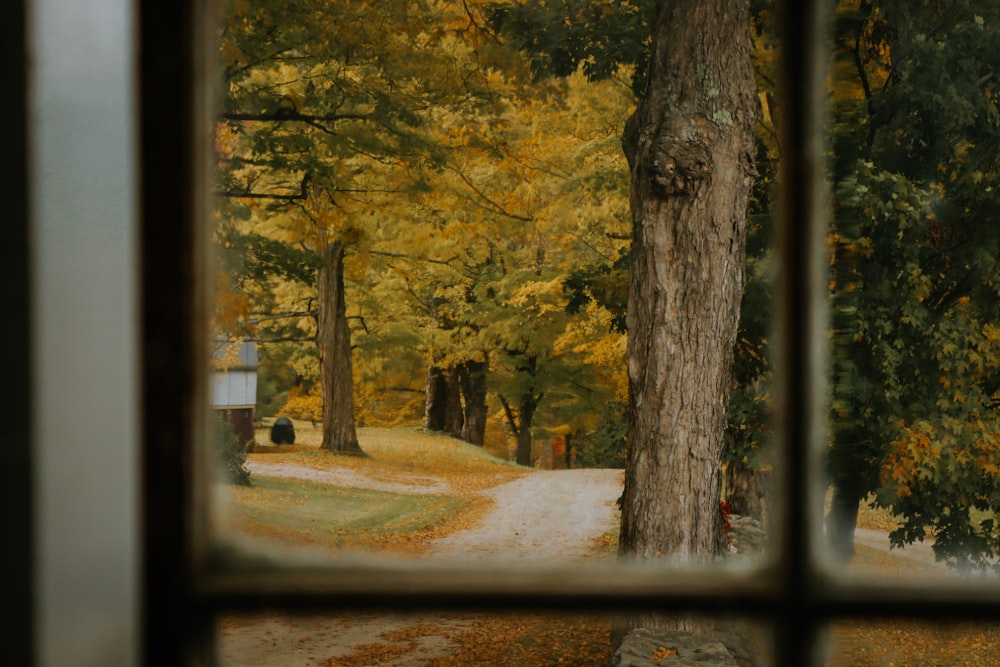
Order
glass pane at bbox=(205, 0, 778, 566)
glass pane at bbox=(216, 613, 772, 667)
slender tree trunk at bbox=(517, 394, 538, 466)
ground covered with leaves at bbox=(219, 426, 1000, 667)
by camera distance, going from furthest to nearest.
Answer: slender tree trunk at bbox=(517, 394, 538, 466)
ground covered with leaves at bbox=(219, 426, 1000, 667)
glass pane at bbox=(216, 613, 772, 667)
glass pane at bbox=(205, 0, 778, 566)

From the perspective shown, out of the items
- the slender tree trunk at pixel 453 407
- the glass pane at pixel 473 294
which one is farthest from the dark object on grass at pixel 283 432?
the slender tree trunk at pixel 453 407

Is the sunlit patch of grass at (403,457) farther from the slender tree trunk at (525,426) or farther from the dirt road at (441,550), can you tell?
the slender tree trunk at (525,426)

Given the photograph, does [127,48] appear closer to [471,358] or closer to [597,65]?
[597,65]

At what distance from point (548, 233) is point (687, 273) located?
4000 millimetres

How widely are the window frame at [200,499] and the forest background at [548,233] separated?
5.16 ft

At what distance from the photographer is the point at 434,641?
519 cm

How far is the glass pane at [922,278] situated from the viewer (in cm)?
439

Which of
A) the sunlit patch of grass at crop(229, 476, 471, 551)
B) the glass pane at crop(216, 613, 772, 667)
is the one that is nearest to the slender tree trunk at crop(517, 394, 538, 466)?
the sunlit patch of grass at crop(229, 476, 471, 551)

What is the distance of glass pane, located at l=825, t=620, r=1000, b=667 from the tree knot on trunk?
254cm

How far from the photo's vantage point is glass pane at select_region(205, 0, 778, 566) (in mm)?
3627

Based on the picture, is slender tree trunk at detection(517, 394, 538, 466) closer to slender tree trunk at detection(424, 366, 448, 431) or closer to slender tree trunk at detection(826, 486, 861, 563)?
slender tree trunk at detection(424, 366, 448, 431)

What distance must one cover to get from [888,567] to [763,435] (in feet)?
3.41

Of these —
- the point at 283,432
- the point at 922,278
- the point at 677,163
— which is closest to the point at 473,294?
the point at 283,432

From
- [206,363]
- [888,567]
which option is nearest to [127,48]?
[206,363]
